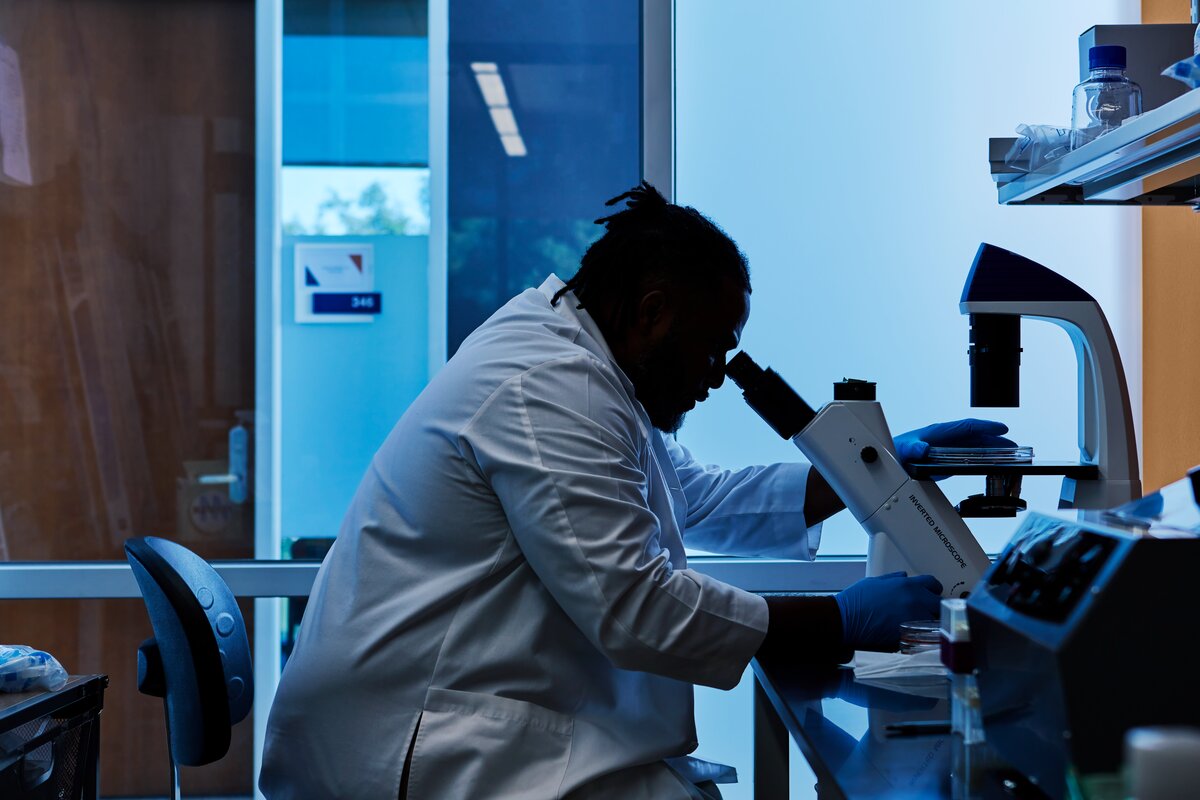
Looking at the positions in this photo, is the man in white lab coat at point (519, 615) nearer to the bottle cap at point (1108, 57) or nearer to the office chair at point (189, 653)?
the office chair at point (189, 653)

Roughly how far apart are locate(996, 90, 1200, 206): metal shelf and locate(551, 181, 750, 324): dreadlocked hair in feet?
1.41

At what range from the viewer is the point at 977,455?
1.36 metres

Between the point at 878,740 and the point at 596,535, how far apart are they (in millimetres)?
349

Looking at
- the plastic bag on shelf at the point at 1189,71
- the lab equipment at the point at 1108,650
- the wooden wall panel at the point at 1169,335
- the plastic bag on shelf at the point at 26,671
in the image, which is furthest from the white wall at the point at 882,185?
the lab equipment at the point at 1108,650

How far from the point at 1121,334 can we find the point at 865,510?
4.22ft

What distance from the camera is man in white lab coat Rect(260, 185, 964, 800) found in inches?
44.6

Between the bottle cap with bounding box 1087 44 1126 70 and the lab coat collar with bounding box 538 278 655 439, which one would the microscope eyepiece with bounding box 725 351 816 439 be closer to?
the lab coat collar with bounding box 538 278 655 439

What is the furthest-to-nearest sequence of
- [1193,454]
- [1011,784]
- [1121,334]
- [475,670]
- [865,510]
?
[1121,334]
[1193,454]
[865,510]
[475,670]
[1011,784]

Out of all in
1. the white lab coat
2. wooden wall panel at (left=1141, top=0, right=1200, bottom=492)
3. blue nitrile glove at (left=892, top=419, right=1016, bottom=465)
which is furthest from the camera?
wooden wall panel at (left=1141, top=0, right=1200, bottom=492)

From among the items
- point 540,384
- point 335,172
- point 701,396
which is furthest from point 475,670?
point 335,172

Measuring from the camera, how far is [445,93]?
2.35 m

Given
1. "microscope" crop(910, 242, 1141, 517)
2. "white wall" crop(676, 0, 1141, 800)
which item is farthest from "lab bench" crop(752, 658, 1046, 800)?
"white wall" crop(676, 0, 1141, 800)

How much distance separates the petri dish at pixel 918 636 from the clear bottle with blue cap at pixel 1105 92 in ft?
2.30

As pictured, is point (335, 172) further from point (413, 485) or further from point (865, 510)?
point (865, 510)
